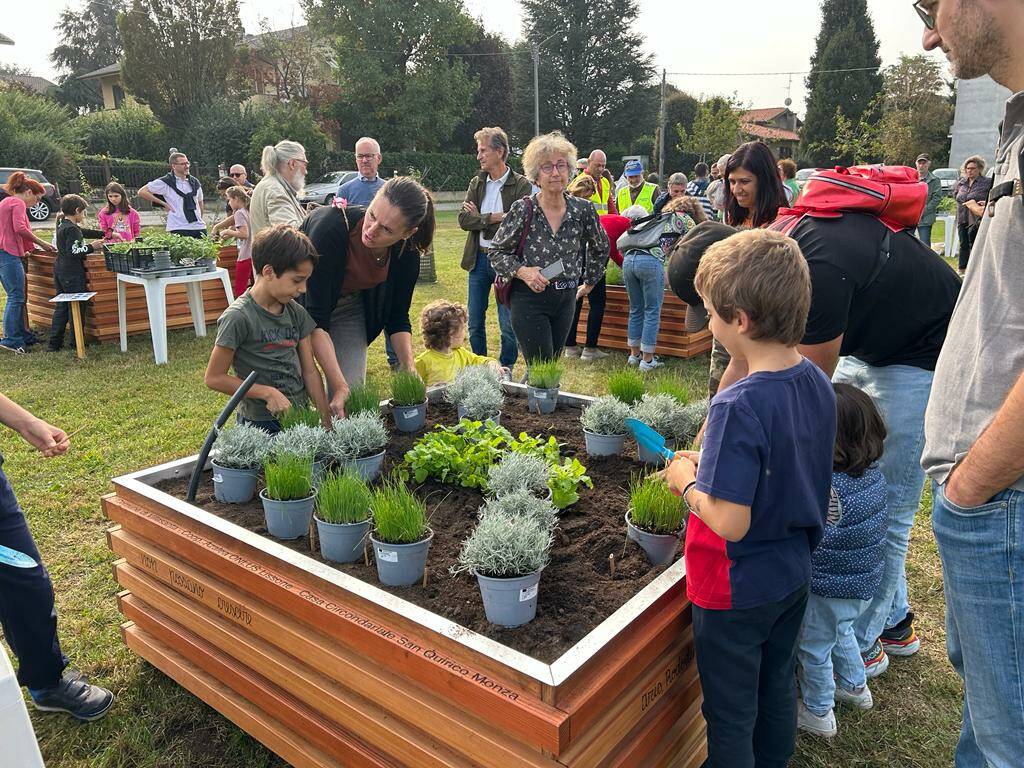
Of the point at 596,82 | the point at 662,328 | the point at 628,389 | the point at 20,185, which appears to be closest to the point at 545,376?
the point at 628,389

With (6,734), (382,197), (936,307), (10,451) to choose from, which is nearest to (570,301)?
(382,197)

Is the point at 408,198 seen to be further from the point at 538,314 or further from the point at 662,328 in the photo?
the point at 662,328

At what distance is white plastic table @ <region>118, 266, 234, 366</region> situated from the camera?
771 centimetres

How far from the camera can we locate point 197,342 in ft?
28.3

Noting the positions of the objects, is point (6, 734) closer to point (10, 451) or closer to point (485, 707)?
point (485, 707)

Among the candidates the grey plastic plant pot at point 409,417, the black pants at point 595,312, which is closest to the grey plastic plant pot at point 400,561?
the grey plastic plant pot at point 409,417

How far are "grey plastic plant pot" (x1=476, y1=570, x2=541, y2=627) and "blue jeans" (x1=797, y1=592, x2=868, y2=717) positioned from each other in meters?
1.23

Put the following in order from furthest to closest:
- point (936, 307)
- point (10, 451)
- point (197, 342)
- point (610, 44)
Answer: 1. point (610, 44)
2. point (197, 342)
3. point (10, 451)
4. point (936, 307)

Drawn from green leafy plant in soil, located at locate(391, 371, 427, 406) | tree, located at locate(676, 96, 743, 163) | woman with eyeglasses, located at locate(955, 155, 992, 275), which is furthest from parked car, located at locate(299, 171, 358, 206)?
green leafy plant in soil, located at locate(391, 371, 427, 406)

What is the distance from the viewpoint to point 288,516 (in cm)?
236

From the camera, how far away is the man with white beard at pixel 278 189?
236 inches

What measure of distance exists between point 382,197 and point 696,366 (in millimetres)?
5145

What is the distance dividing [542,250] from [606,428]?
185 centimetres

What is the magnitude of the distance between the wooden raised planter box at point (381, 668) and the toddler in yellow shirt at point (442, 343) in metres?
1.95
